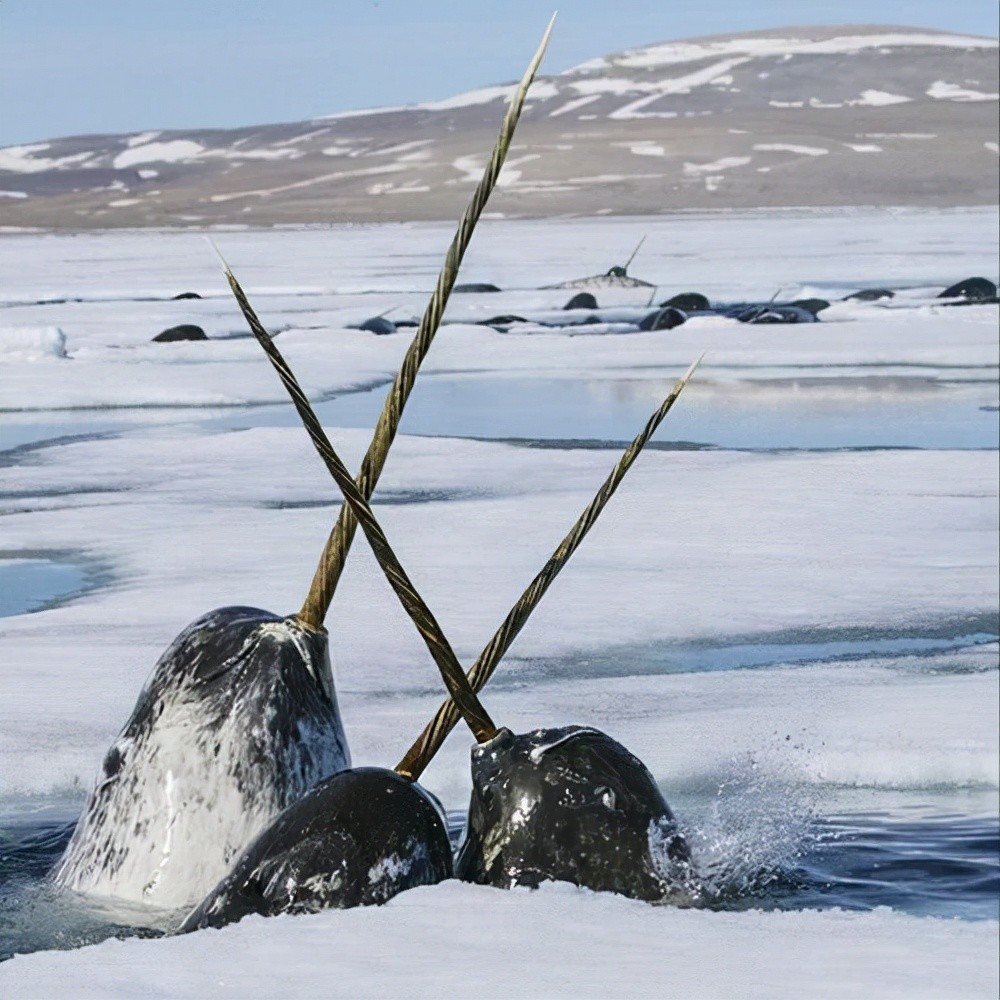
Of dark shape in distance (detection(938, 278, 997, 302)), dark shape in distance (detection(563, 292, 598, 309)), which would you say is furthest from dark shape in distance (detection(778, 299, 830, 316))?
dark shape in distance (detection(563, 292, 598, 309))

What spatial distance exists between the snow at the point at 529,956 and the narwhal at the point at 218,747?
0.34 meters

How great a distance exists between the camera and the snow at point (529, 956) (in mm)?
2363

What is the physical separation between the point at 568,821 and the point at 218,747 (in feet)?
1.76

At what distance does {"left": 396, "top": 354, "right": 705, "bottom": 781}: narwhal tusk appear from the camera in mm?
2762

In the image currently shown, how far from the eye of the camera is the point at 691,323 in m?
16.4

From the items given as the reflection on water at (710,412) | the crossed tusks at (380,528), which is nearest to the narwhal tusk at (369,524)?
the crossed tusks at (380,528)

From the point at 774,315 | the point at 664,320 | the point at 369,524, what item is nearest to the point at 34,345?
the point at 664,320

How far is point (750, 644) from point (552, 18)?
2.50 metres

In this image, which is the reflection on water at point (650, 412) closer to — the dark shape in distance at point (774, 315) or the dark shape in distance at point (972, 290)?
the dark shape in distance at point (774, 315)

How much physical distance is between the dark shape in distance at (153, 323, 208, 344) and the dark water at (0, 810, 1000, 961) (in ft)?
39.9

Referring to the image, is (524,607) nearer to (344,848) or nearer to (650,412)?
(344,848)

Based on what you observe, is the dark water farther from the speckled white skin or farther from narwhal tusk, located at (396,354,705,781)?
narwhal tusk, located at (396,354,705,781)

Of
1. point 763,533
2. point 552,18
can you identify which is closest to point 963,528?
point 763,533

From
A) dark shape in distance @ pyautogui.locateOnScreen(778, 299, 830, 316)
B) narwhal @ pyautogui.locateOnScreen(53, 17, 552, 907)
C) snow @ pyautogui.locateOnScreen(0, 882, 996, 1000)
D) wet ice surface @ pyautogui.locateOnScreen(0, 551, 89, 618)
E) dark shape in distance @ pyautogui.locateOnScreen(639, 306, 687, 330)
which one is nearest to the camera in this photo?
snow @ pyautogui.locateOnScreen(0, 882, 996, 1000)
